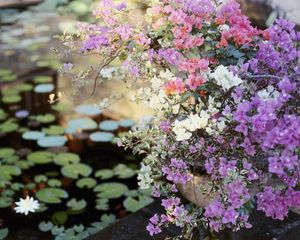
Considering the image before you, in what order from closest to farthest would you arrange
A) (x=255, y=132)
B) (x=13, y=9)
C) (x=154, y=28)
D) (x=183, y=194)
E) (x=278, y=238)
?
(x=255, y=132)
(x=154, y=28)
(x=278, y=238)
(x=183, y=194)
(x=13, y=9)

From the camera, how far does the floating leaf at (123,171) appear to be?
2.84m

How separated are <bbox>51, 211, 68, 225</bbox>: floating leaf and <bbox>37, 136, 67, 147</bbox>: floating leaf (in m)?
0.60

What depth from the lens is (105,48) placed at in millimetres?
1838

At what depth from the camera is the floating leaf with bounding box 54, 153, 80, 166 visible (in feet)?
9.57

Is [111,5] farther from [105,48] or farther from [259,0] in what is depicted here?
[259,0]

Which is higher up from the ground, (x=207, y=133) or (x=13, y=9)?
(x=207, y=133)

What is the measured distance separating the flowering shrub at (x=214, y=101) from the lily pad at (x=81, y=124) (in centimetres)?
137

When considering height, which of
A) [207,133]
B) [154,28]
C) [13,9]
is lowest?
[13,9]

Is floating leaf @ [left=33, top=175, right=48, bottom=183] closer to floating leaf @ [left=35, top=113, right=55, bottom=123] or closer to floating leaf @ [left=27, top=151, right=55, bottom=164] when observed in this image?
floating leaf @ [left=27, top=151, right=55, bottom=164]

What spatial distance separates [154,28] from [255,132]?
1.86ft

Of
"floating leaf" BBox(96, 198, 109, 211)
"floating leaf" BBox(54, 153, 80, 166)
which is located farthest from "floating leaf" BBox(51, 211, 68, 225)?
"floating leaf" BBox(54, 153, 80, 166)

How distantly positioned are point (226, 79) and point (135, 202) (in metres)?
1.24

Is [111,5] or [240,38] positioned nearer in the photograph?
[240,38]

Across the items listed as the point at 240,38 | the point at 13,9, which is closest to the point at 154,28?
the point at 240,38
